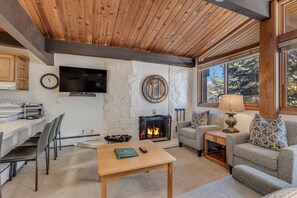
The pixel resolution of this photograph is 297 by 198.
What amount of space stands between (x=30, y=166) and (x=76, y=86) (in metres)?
1.83

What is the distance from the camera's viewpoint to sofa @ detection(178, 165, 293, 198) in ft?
4.03

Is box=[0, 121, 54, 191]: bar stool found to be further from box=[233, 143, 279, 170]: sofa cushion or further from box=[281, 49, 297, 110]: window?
box=[281, 49, 297, 110]: window

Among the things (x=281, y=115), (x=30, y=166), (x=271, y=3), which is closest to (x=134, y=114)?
(x=30, y=166)

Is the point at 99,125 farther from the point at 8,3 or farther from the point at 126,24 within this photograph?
the point at 8,3

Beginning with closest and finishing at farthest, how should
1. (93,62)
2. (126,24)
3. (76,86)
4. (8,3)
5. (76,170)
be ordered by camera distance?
1. (8,3)
2. (76,170)
3. (126,24)
4. (76,86)
5. (93,62)

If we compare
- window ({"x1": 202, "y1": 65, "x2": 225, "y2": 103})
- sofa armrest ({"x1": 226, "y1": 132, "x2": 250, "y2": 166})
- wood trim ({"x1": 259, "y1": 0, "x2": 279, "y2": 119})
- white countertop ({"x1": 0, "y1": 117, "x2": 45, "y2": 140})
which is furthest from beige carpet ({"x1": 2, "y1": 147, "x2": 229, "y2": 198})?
window ({"x1": 202, "y1": 65, "x2": 225, "y2": 103})

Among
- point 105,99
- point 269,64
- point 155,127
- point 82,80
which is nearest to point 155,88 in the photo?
point 155,127

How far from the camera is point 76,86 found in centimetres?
373

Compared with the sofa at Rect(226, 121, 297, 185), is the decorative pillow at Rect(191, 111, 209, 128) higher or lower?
higher

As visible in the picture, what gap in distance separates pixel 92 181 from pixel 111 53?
9.27 ft

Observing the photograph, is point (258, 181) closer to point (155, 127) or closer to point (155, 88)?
point (155, 127)

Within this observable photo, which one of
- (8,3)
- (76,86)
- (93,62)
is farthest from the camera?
(93,62)

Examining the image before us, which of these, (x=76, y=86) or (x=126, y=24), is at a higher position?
(x=126, y=24)

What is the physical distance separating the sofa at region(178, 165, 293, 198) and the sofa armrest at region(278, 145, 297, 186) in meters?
0.73
